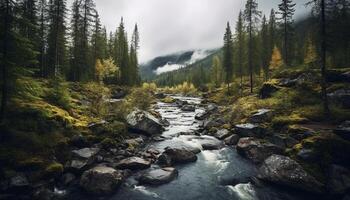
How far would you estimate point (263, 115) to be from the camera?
28375 mm

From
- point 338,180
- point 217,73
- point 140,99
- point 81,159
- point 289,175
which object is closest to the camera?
point 338,180

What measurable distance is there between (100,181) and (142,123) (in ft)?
43.5

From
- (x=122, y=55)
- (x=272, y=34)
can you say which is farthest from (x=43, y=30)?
(x=272, y=34)

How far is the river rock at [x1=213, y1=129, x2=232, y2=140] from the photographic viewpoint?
94.6ft

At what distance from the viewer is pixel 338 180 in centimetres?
1656

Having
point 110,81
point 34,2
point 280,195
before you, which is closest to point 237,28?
point 110,81

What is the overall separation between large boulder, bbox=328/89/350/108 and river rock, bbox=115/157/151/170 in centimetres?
2080

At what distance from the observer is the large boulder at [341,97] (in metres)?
25.8

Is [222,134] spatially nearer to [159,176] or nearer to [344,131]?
[344,131]

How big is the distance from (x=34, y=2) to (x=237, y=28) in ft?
158

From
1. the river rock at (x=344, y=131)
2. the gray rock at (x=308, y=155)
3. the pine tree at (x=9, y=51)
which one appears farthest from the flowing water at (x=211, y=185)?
the pine tree at (x=9, y=51)

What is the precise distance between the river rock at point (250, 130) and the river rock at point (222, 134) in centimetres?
188

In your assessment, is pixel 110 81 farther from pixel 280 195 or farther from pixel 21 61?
pixel 280 195

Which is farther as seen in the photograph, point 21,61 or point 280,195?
point 21,61
